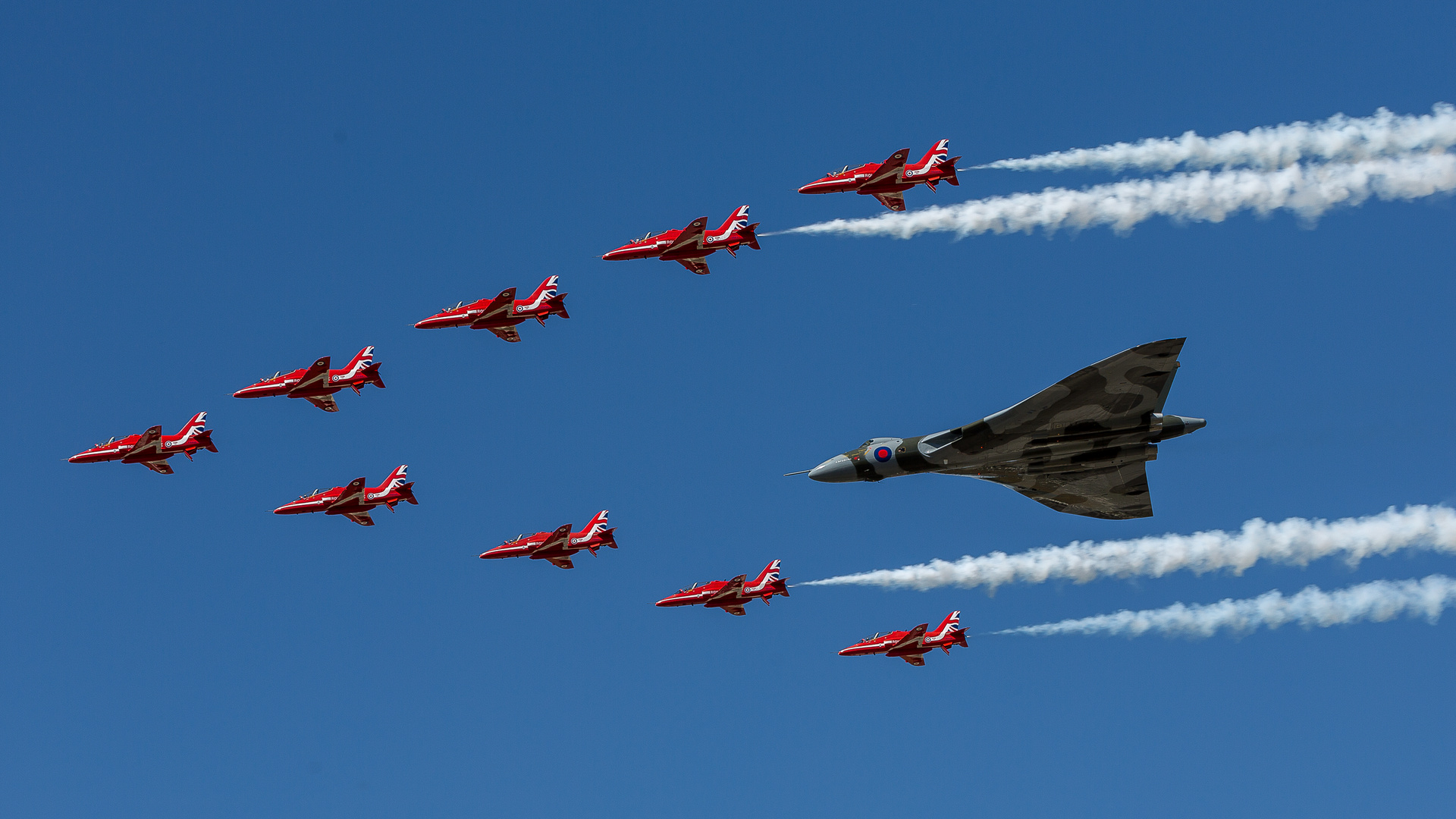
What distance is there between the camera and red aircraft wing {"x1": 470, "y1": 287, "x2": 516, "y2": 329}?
5156 cm

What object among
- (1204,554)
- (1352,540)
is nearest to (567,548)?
(1204,554)

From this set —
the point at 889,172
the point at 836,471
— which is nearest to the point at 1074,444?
the point at 836,471

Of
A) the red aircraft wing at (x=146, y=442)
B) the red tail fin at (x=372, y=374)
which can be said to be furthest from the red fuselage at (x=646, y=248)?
the red aircraft wing at (x=146, y=442)

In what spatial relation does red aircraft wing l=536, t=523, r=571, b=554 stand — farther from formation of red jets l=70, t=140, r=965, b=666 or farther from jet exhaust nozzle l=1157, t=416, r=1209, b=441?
jet exhaust nozzle l=1157, t=416, r=1209, b=441

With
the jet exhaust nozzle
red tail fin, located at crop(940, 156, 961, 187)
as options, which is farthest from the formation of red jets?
the jet exhaust nozzle

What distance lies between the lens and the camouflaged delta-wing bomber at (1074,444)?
143 ft

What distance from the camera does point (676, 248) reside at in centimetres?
5053

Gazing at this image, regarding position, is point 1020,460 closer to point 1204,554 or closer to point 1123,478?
point 1123,478

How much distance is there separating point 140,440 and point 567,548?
60.9 ft

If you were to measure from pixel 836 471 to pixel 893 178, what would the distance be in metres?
12.0

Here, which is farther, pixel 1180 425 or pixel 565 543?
pixel 565 543

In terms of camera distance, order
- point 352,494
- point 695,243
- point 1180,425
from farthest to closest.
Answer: point 352,494 → point 695,243 → point 1180,425

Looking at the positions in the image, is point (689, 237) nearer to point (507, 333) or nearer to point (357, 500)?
point (507, 333)

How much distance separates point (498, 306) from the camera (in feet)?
170
